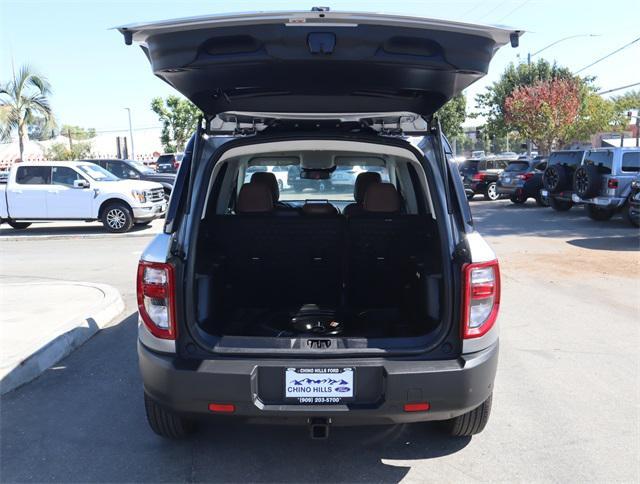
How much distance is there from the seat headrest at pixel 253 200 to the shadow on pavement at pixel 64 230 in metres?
9.87

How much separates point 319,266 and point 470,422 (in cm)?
149

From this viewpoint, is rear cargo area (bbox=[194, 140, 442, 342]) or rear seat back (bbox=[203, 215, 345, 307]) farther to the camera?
rear seat back (bbox=[203, 215, 345, 307])

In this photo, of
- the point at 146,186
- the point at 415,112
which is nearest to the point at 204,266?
the point at 415,112

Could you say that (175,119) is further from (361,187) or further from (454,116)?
(361,187)

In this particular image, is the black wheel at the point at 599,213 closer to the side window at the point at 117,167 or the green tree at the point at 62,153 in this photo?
the side window at the point at 117,167

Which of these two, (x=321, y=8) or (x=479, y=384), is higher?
(x=321, y=8)

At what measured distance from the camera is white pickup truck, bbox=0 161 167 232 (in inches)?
547

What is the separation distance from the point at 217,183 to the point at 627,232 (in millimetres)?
11404

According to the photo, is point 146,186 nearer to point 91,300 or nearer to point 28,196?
point 28,196

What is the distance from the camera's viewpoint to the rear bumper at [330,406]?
2.84m

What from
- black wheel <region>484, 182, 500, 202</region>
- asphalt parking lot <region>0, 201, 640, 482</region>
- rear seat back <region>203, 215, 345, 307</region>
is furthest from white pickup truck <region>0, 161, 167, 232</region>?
black wheel <region>484, 182, 500, 202</region>

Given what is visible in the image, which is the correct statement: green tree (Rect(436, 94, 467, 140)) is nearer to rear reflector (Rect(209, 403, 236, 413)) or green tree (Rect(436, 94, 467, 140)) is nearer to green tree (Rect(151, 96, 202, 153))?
green tree (Rect(151, 96, 202, 153))

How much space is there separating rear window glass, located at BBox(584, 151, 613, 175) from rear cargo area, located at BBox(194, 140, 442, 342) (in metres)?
12.1

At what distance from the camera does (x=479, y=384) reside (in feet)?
9.71
